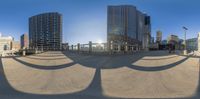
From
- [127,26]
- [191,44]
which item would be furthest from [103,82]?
[127,26]

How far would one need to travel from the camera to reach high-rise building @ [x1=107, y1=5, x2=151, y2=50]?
2008cm

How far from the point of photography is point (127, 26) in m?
27.3

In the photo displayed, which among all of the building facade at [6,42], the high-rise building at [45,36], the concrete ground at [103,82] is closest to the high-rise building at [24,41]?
the high-rise building at [45,36]

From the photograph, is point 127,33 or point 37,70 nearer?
point 37,70

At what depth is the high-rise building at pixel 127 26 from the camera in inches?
790

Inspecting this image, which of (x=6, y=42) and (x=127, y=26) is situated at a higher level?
(x=127, y=26)

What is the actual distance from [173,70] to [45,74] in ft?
21.0

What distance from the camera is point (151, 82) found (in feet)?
28.5

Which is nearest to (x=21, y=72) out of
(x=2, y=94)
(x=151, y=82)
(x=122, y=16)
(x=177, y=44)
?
(x=2, y=94)

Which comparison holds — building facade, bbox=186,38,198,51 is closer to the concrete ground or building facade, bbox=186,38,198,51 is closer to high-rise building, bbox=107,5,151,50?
high-rise building, bbox=107,5,151,50

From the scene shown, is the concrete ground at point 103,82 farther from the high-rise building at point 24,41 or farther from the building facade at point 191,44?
the high-rise building at point 24,41

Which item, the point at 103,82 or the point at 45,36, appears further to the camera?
the point at 45,36

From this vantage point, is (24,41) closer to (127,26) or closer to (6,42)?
(6,42)

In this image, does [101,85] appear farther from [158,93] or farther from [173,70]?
[173,70]
